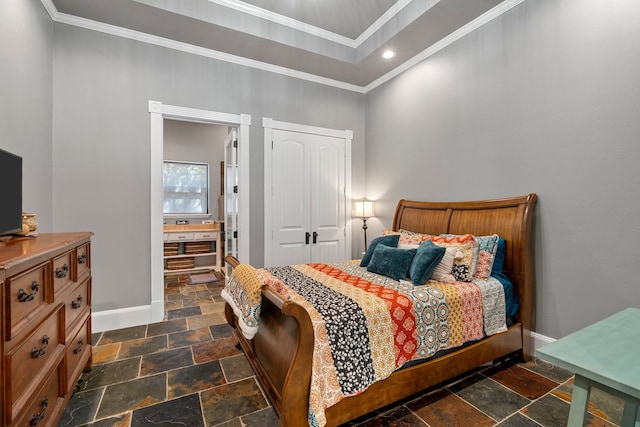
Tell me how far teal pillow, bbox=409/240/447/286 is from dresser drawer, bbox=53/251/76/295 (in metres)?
2.22

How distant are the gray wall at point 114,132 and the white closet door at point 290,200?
2.84 ft

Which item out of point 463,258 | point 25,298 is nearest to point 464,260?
point 463,258

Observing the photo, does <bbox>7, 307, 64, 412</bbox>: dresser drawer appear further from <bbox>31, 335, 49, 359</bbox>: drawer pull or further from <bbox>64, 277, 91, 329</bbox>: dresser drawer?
<bbox>64, 277, 91, 329</bbox>: dresser drawer

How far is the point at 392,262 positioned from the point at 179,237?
13.4 ft

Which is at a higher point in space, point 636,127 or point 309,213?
point 636,127

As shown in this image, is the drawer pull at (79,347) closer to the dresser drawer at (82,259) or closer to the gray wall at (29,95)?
the dresser drawer at (82,259)

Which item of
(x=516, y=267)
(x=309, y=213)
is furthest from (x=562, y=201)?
(x=309, y=213)

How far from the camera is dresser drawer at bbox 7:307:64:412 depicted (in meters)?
1.11

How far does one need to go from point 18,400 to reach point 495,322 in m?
2.76

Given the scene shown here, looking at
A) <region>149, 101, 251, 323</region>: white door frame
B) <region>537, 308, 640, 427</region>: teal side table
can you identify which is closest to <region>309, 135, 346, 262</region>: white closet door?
<region>149, 101, 251, 323</region>: white door frame

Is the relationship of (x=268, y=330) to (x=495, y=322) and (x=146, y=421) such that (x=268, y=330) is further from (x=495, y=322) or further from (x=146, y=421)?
(x=495, y=322)

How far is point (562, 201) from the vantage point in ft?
7.66

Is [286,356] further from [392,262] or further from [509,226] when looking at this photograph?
[509,226]

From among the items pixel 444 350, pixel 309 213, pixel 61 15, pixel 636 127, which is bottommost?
pixel 444 350
